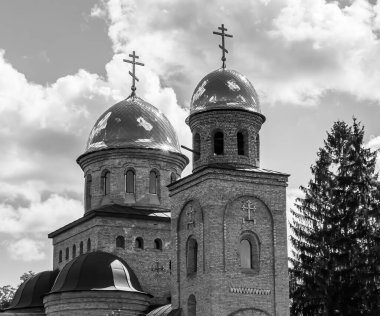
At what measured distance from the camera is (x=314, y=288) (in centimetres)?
3256

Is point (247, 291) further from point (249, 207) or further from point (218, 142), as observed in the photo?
point (218, 142)

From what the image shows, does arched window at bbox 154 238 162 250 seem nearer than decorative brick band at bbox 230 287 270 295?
No

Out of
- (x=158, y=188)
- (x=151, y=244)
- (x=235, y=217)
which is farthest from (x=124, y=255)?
(x=235, y=217)

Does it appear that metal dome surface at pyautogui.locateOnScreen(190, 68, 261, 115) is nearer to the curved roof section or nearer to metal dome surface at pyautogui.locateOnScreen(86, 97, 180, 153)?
metal dome surface at pyautogui.locateOnScreen(86, 97, 180, 153)

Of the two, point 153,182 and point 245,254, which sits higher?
point 153,182

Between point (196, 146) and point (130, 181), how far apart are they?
5.34m

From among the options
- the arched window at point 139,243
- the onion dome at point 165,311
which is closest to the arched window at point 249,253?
the onion dome at point 165,311

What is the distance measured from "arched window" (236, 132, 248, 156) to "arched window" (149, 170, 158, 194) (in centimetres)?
597

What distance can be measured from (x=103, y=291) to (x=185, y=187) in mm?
4168

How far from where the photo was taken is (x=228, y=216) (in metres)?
26.7

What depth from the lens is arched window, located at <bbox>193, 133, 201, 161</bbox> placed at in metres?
28.5

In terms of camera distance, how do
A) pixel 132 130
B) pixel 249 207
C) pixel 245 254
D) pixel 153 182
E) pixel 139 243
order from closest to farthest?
pixel 245 254
pixel 249 207
pixel 139 243
pixel 153 182
pixel 132 130

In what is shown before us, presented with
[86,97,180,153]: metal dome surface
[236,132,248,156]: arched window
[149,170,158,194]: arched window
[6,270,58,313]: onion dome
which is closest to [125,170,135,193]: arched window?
Result: [149,170,158,194]: arched window

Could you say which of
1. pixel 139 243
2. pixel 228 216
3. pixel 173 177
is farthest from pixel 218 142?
pixel 173 177
